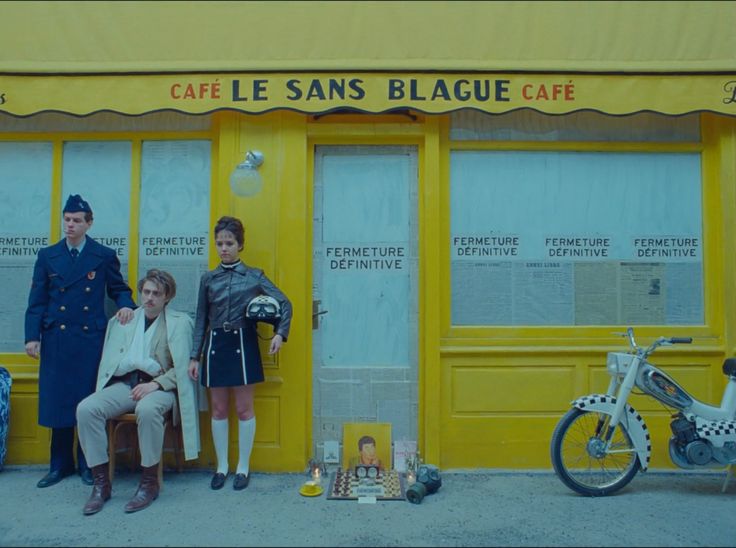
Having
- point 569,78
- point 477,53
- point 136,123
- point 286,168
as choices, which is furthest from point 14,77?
point 569,78

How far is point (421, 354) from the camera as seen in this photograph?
4.91 metres

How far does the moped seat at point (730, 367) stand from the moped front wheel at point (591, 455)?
0.90 meters

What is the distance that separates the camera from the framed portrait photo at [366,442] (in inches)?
185

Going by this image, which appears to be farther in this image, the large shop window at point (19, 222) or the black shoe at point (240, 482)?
the large shop window at point (19, 222)

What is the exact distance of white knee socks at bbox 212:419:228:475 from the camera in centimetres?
457

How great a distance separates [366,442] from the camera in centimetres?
470

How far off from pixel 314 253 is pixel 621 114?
2718mm

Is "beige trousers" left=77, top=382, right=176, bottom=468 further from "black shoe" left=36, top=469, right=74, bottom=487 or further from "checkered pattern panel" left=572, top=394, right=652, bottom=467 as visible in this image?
"checkered pattern panel" left=572, top=394, right=652, bottom=467

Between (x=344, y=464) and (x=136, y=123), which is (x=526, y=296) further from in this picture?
(x=136, y=123)

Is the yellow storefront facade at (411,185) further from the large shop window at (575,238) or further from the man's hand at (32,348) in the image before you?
the man's hand at (32,348)

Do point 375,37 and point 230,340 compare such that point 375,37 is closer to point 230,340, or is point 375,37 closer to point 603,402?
point 230,340

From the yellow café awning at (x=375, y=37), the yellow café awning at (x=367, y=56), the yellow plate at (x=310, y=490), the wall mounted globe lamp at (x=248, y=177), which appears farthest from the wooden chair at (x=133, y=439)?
the yellow café awning at (x=375, y=37)

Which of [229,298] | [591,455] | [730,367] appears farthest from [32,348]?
[730,367]

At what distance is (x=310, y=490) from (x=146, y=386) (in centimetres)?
142
